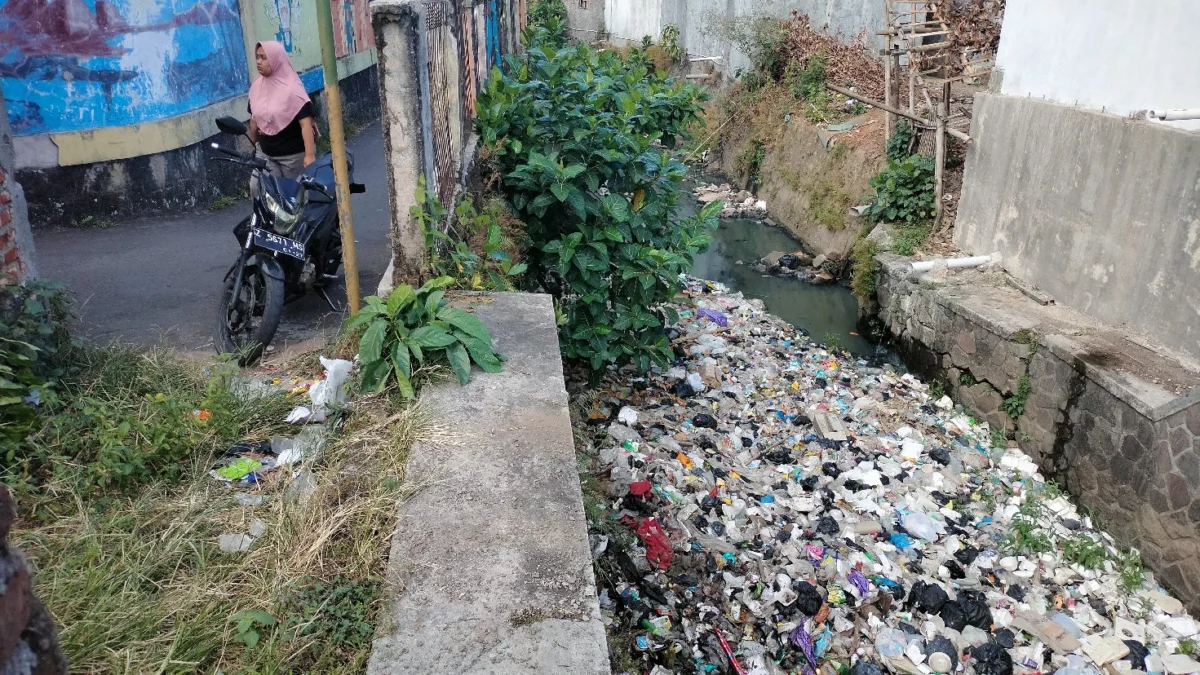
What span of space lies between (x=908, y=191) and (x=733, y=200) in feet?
15.0

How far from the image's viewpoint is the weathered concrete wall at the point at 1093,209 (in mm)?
4605

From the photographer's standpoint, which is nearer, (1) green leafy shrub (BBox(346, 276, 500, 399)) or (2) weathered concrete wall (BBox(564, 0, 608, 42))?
(1) green leafy shrub (BBox(346, 276, 500, 399))

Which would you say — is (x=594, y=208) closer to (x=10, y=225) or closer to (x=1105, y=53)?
(x=10, y=225)

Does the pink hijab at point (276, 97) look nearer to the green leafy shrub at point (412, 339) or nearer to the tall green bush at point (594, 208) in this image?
the tall green bush at point (594, 208)

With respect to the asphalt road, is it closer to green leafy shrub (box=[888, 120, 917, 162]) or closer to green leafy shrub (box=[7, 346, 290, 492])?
green leafy shrub (box=[7, 346, 290, 492])

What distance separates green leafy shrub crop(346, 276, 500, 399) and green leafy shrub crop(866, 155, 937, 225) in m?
5.97

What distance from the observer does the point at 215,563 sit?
2.19 meters

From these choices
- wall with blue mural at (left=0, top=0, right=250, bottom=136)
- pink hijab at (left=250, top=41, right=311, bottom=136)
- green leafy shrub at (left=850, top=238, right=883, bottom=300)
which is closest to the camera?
pink hijab at (left=250, top=41, right=311, bottom=136)

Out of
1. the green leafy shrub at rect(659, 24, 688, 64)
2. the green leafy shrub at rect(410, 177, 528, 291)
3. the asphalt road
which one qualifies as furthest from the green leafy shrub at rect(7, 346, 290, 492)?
the green leafy shrub at rect(659, 24, 688, 64)

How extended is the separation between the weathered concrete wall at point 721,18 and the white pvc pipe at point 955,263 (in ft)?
19.6

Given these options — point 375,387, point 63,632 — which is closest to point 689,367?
point 375,387

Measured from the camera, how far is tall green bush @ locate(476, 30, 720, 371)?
473cm

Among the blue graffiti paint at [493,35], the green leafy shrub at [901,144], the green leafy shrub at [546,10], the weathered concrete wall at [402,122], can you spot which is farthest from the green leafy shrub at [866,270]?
the green leafy shrub at [546,10]

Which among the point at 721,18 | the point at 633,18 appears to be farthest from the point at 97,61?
the point at 633,18
